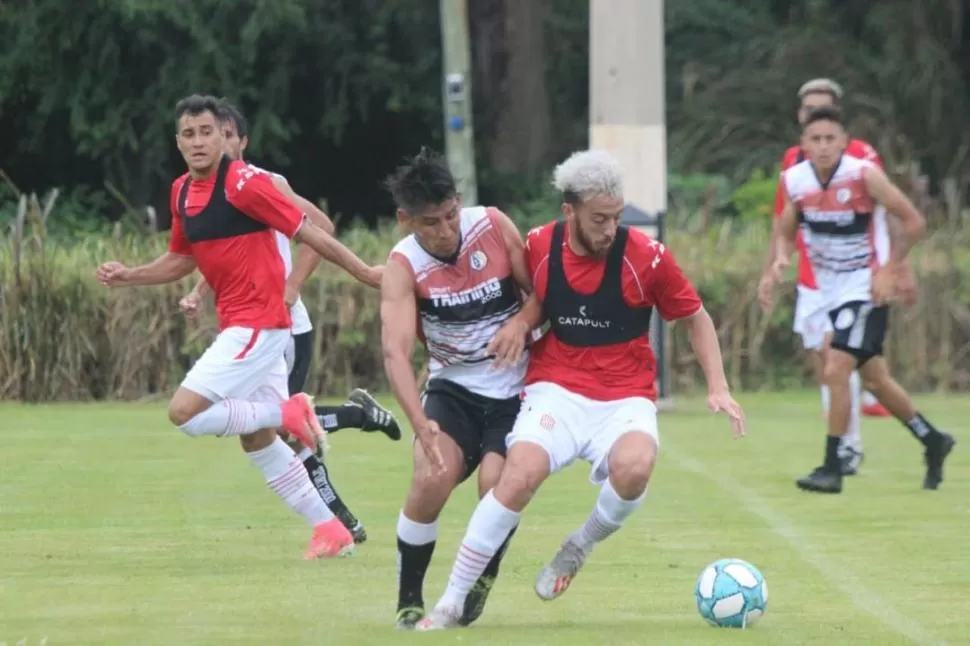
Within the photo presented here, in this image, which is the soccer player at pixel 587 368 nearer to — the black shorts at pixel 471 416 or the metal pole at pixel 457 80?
the black shorts at pixel 471 416

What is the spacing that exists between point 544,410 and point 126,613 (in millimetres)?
1697

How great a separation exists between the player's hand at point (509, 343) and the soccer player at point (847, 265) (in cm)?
441

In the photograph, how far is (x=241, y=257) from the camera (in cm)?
949

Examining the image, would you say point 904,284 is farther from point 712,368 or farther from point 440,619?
point 440,619

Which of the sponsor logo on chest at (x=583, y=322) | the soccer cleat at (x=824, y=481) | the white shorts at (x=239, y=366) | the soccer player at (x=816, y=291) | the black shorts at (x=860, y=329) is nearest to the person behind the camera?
the sponsor logo on chest at (x=583, y=322)

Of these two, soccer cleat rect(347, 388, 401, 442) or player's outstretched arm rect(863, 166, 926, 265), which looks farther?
player's outstretched arm rect(863, 166, 926, 265)

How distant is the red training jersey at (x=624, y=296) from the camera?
785cm

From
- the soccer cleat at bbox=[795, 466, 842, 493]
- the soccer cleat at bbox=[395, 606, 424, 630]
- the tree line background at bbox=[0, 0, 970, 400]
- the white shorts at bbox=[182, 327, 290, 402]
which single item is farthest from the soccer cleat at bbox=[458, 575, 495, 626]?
the tree line background at bbox=[0, 0, 970, 400]

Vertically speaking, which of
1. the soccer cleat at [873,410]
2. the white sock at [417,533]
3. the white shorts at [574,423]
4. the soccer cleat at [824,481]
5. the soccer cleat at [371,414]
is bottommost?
the soccer cleat at [873,410]

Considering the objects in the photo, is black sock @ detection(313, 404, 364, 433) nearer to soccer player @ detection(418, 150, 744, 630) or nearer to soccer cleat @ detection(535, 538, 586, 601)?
soccer player @ detection(418, 150, 744, 630)

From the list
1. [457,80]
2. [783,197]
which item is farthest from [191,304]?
[457,80]

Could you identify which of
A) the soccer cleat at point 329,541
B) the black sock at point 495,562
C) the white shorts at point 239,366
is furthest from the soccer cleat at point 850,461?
the black sock at point 495,562

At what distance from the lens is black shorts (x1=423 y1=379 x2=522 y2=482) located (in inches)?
310

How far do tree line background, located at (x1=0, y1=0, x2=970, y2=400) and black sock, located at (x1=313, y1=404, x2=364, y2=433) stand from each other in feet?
32.2
